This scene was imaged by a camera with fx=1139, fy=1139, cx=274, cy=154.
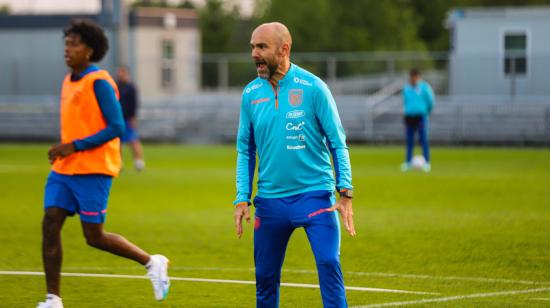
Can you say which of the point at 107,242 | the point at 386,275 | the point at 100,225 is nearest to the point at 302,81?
the point at 100,225

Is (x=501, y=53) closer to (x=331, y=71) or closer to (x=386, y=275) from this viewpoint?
(x=331, y=71)

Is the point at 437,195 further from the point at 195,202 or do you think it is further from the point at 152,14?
the point at 152,14

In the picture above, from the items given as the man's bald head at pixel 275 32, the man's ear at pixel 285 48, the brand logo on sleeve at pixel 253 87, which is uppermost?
the man's bald head at pixel 275 32

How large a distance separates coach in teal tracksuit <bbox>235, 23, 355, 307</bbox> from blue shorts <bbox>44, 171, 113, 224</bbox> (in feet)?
5.36

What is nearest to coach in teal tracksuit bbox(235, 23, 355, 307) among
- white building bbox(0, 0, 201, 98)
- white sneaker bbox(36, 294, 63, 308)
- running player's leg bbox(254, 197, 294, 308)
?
running player's leg bbox(254, 197, 294, 308)

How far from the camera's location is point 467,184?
820 inches

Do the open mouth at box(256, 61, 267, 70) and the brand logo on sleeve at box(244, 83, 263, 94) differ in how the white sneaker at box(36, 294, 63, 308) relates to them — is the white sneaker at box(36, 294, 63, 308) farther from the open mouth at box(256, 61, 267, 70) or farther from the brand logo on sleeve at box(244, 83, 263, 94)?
the open mouth at box(256, 61, 267, 70)

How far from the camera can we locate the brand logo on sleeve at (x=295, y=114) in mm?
6980

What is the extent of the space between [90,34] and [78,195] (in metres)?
1.26

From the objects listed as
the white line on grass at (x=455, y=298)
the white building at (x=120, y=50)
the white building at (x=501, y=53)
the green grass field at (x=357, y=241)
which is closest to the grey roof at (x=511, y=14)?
the white building at (x=501, y=53)

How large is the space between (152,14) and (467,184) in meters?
34.9

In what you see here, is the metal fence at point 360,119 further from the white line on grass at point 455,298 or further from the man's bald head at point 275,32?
the man's bald head at point 275,32

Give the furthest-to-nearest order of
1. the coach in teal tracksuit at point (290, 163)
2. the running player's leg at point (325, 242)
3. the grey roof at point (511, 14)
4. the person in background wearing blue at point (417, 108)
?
the grey roof at point (511, 14), the person in background wearing blue at point (417, 108), the coach in teal tracksuit at point (290, 163), the running player's leg at point (325, 242)

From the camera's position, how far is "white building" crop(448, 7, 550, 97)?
37250mm
